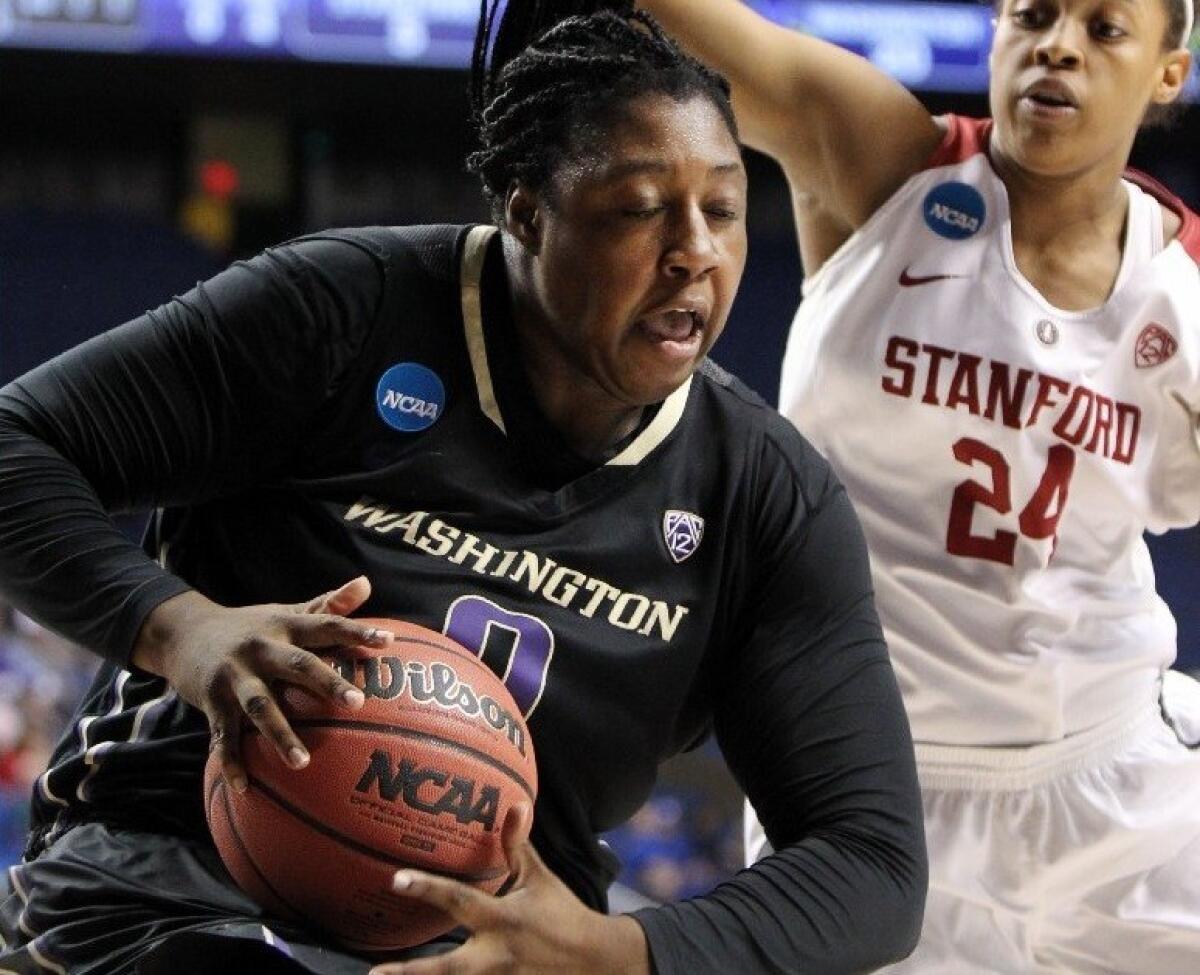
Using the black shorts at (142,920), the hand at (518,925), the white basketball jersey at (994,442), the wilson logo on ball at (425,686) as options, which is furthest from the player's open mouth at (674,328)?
the white basketball jersey at (994,442)

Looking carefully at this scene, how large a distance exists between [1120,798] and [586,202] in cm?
130

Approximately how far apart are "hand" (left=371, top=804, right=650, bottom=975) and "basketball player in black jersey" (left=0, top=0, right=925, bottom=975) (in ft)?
0.58

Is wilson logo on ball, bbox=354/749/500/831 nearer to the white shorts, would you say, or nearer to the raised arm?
the white shorts

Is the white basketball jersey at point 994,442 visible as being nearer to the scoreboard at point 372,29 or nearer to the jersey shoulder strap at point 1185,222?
the jersey shoulder strap at point 1185,222

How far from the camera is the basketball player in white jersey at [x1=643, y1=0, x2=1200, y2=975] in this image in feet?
8.77

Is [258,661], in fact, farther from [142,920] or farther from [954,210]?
[954,210]

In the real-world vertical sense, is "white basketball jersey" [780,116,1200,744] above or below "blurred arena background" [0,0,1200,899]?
above

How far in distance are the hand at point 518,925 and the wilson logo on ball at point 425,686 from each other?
0.45 ft

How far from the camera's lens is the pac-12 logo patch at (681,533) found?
2.07m

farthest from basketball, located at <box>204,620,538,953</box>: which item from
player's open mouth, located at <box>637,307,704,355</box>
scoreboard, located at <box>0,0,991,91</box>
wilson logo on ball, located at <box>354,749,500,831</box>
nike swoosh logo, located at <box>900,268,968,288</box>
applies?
scoreboard, located at <box>0,0,991,91</box>

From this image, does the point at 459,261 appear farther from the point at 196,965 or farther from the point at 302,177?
the point at 302,177

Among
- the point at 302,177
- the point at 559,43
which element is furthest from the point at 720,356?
the point at 559,43

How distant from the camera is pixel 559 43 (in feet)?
7.01

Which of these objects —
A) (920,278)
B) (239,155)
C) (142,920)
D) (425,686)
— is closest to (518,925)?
(425,686)
